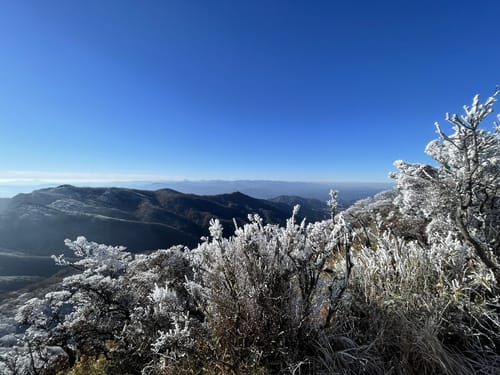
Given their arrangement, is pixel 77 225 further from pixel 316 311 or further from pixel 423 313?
pixel 423 313

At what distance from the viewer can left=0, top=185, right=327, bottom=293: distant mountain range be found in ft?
257

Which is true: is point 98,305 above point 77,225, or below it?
above

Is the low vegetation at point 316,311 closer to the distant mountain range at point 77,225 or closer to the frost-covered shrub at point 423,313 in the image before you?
the frost-covered shrub at point 423,313

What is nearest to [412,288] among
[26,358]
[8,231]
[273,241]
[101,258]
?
[273,241]

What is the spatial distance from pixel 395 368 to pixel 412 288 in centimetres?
80

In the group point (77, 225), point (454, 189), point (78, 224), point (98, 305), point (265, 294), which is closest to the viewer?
point (265, 294)

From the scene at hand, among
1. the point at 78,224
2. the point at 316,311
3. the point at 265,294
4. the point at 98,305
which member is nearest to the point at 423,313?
the point at 316,311

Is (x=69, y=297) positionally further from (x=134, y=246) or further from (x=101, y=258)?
(x=134, y=246)

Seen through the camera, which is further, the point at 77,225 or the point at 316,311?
the point at 77,225

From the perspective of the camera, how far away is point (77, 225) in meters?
110

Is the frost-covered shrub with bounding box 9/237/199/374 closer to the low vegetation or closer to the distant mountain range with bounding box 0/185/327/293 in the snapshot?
the low vegetation

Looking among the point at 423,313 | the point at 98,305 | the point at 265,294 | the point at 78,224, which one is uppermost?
the point at 265,294

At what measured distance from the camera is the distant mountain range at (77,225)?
7831cm

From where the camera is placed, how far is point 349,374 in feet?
6.17
